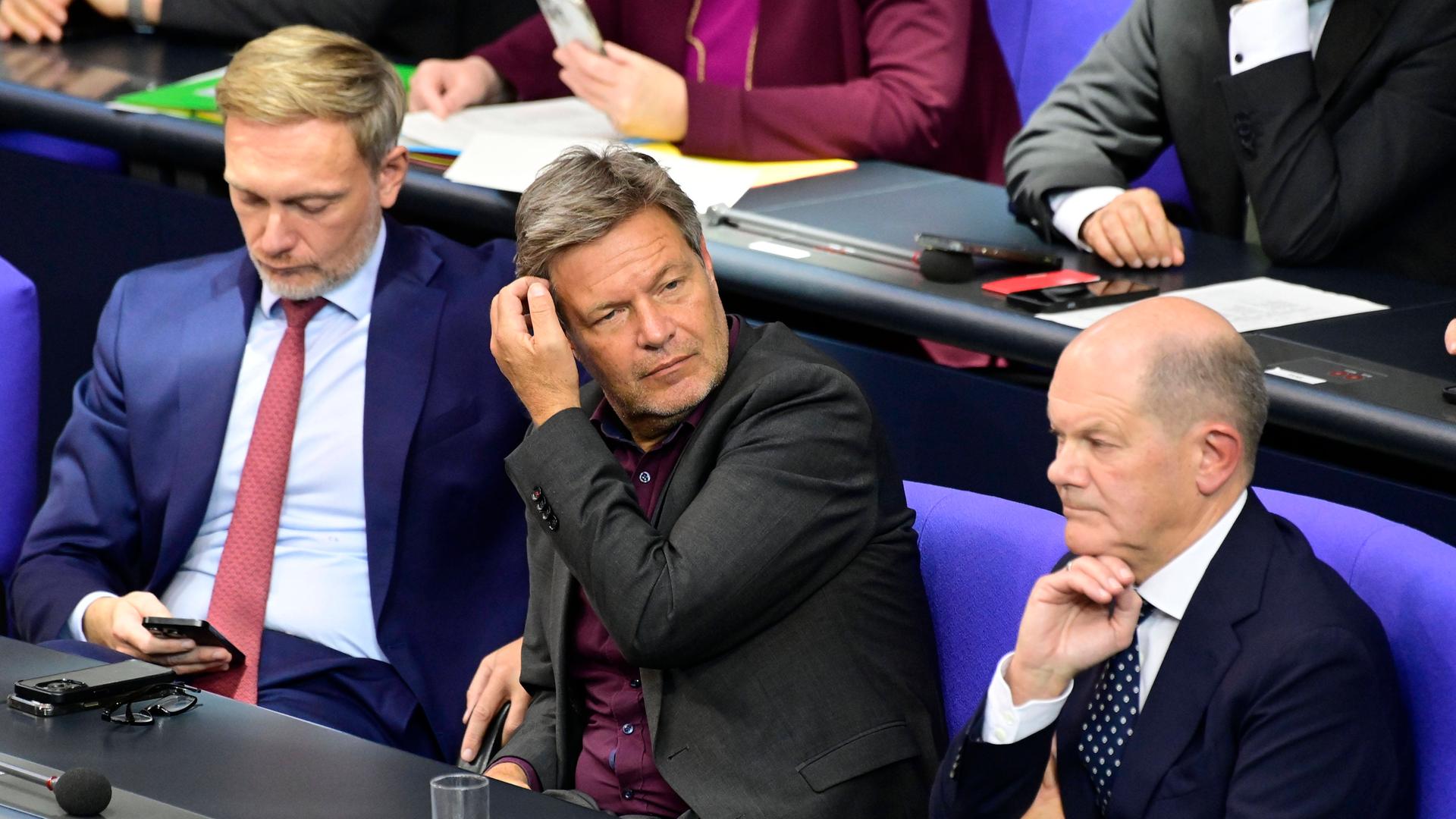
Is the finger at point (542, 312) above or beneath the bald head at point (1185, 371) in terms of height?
beneath

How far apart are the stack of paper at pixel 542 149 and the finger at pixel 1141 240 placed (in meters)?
0.67

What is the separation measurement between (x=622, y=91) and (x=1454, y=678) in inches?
78.9

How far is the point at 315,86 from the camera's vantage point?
2510 mm

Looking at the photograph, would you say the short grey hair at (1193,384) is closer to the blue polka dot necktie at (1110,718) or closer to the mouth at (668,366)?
the blue polka dot necktie at (1110,718)

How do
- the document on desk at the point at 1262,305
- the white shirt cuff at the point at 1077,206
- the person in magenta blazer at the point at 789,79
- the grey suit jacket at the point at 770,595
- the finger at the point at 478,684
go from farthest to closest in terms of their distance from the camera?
the person in magenta blazer at the point at 789,79, the white shirt cuff at the point at 1077,206, the document on desk at the point at 1262,305, the finger at the point at 478,684, the grey suit jacket at the point at 770,595

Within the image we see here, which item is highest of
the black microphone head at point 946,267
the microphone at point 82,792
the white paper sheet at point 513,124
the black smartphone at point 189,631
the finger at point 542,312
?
the finger at point 542,312

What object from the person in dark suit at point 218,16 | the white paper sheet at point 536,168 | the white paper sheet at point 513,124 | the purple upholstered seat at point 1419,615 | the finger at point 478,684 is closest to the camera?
the purple upholstered seat at point 1419,615

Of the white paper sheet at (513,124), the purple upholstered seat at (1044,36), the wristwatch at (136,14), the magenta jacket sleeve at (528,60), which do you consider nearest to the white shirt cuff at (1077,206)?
the purple upholstered seat at (1044,36)

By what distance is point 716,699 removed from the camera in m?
1.89

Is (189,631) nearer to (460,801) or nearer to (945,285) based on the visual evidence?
(460,801)

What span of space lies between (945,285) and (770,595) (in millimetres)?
825

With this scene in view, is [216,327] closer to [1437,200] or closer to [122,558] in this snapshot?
[122,558]

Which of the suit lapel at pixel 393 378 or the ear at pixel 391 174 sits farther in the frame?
the ear at pixel 391 174

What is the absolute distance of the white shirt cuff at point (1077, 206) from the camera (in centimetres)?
274
